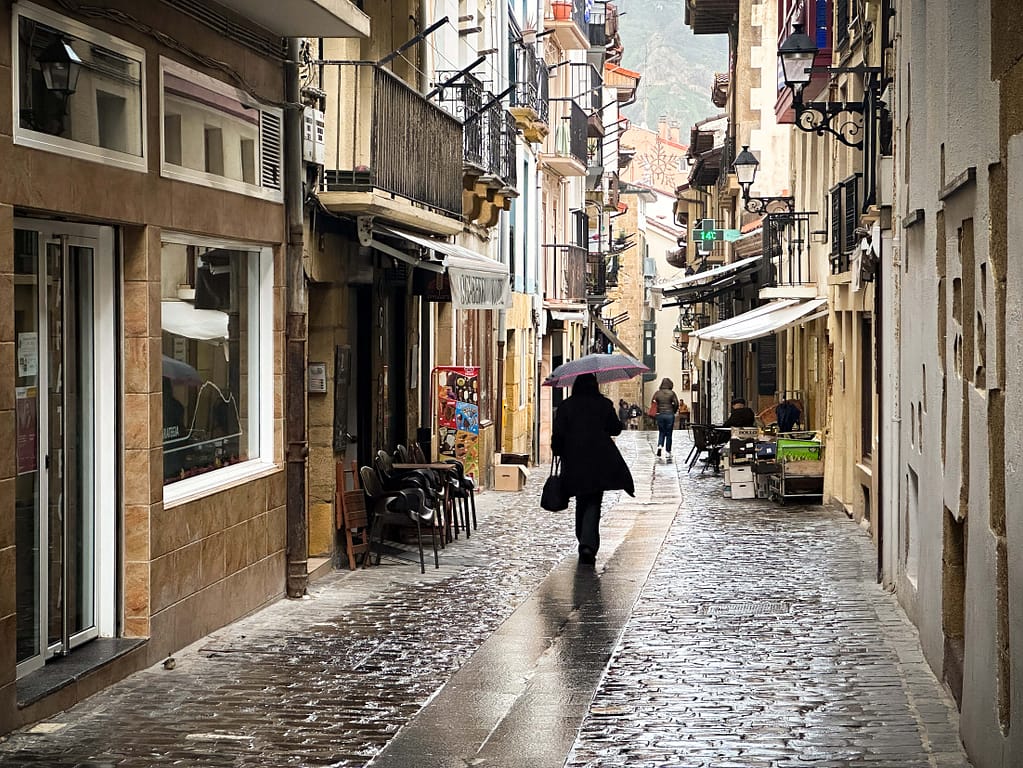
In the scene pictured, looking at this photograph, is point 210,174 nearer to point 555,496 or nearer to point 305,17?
point 305,17

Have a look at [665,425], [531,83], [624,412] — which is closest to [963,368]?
[531,83]

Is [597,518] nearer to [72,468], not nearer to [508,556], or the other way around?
[508,556]

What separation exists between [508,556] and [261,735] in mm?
7977

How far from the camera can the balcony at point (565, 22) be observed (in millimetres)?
37469

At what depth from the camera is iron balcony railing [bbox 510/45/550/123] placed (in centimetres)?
2939

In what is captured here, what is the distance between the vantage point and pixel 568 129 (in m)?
38.9

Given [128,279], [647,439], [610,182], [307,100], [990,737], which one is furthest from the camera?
[610,182]

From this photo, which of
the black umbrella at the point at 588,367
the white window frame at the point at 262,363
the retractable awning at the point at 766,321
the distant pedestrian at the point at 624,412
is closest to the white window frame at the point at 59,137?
the white window frame at the point at 262,363

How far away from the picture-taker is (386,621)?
1174cm

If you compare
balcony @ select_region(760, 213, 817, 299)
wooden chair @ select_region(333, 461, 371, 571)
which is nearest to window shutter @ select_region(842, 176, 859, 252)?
balcony @ select_region(760, 213, 817, 299)

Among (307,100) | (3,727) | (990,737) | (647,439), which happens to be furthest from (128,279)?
(647,439)

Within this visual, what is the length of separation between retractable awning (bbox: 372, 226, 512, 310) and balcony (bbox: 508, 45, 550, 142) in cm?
1063

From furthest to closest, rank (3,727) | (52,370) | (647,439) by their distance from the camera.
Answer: (647,439) < (52,370) < (3,727)

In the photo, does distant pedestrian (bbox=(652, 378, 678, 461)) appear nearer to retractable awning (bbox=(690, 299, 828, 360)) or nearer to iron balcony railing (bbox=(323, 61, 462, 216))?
retractable awning (bbox=(690, 299, 828, 360))
